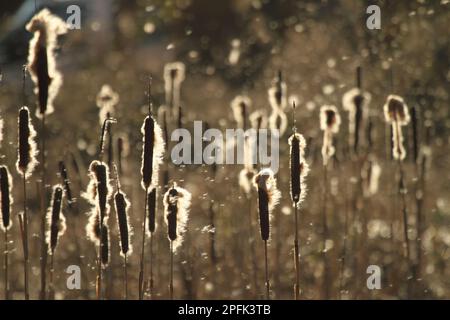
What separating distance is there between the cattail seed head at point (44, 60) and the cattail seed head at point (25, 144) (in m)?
0.05

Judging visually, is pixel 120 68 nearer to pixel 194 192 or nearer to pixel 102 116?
pixel 194 192

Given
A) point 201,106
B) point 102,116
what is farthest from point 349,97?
point 201,106

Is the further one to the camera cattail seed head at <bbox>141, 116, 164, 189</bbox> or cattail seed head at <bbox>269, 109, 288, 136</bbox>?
cattail seed head at <bbox>269, 109, 288, 136</bbox>

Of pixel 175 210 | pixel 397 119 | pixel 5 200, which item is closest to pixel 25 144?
pixel 5 200

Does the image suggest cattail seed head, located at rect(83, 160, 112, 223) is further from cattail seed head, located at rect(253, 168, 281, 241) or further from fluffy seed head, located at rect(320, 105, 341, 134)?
fluffy seed head, located at rect(320, 105, 341, 134)

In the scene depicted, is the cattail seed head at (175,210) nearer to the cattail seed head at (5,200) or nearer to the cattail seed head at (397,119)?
the cattail seed head at (5,200)

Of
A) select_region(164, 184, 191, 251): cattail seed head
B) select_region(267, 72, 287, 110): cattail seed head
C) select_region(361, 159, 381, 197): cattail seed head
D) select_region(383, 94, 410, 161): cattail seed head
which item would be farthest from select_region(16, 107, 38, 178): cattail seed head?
select_region(361, 159, 381, 197): cattail seed head

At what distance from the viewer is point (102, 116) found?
95.1 inches

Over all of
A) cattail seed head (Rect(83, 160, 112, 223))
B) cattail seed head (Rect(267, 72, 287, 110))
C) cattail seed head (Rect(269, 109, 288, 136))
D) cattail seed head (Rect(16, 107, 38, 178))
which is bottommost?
cattail seed head (Rect(83, 160, 112, 223))

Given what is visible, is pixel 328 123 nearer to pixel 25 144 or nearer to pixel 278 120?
pixel 278 120

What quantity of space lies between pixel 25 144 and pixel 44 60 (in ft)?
0.73

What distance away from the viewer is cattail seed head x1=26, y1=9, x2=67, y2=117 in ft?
5.98

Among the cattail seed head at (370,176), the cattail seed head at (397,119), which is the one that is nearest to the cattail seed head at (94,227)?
the cattail seed head at (397,119)

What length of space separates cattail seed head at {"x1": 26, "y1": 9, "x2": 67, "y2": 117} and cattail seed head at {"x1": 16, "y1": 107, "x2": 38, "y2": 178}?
0.05m
